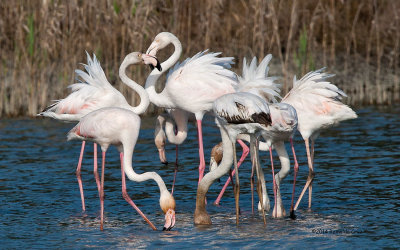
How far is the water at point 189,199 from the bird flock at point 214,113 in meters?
0.22

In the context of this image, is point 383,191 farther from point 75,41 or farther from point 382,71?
point 382,71

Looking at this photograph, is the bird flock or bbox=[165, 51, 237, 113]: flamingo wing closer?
the bird flock

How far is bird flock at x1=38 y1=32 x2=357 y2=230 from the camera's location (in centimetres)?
643

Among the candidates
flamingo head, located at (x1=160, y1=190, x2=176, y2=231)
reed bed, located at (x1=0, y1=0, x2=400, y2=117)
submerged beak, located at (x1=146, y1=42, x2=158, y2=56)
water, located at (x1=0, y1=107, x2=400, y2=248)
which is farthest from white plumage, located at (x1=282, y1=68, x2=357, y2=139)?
reed bed, located at (x1=0, y1=0, x2=400, y2=117)

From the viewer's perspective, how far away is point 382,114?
12812mm

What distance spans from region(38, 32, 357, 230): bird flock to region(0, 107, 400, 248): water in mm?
218

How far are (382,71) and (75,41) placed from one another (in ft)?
22.9

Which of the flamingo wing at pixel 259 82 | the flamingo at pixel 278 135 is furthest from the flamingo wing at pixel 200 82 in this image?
the flamingo at pixel 278 135

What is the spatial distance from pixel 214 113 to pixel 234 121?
1.97ft

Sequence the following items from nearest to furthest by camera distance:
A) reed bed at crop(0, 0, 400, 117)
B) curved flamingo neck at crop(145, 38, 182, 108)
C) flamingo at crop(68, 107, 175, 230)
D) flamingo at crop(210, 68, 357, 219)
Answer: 1. flamingo at crop(68, 107, 175, 230)
2. flamingo at crop(210, 68, 357, 219)
3. curved flamingo neck at crop(145, 38, 182, 108)
4. reed bed at crop(0, 0, 400, 117)

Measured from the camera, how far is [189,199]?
7.88 meters

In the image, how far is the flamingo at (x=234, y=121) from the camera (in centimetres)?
614

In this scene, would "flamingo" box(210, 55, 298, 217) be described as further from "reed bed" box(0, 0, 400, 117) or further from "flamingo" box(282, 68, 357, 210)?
"reed bed" box(0, 0, 400, 117)

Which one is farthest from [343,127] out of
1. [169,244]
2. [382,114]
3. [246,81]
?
[169,244]
